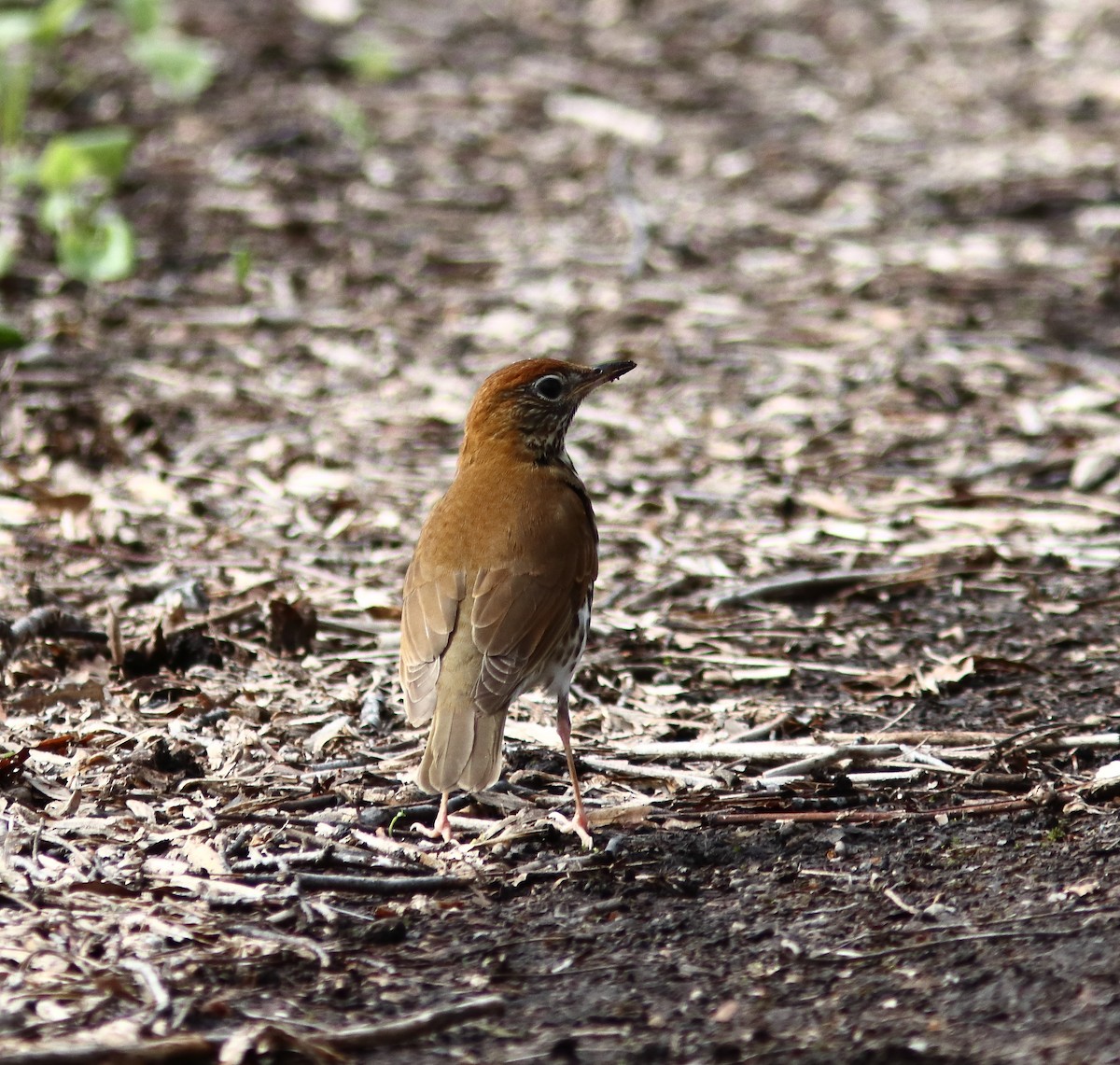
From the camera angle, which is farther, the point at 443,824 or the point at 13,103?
the point at 13,103

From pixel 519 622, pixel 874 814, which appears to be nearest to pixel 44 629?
pixel 519 622

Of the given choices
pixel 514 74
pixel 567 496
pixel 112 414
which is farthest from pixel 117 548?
pixel 514 74

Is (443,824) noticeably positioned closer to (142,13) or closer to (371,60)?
(142,13)

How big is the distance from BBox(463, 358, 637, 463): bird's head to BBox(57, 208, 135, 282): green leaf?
413 cm

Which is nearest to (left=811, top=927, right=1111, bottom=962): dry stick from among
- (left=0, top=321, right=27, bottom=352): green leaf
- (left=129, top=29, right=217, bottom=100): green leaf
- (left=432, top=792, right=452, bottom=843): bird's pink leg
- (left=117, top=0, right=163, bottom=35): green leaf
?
(left=432, top=792, right=452, bottom=843): bird's pink leg

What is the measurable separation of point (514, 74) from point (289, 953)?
10138mm

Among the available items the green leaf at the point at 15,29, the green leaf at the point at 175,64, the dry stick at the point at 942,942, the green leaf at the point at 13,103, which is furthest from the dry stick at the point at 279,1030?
the green leaf at the point at 175,64

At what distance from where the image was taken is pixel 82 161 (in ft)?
31.7

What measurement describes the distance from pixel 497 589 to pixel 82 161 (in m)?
5.38

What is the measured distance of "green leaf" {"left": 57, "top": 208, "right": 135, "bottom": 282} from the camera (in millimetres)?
9539

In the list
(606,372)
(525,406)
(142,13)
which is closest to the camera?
(525,406)

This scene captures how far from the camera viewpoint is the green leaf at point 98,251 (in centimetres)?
954

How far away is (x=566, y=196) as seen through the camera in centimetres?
1152

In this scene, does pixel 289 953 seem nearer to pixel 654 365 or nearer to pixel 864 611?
pixel 864 611
